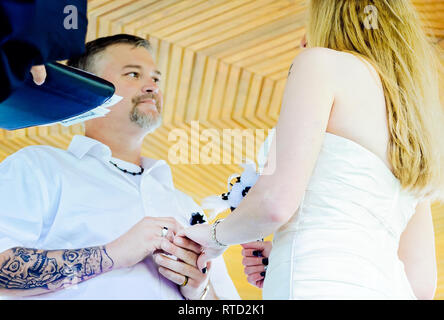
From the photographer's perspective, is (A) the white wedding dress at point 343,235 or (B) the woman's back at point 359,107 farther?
(B) the woman's back at point 359,107

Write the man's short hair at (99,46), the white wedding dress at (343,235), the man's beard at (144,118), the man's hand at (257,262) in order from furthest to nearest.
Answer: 1. the man's short hair at (99,46)
2. the man's beard at (144,118)
3. the man's hand at (257,262)
4. the white wedding dress at (343,235)

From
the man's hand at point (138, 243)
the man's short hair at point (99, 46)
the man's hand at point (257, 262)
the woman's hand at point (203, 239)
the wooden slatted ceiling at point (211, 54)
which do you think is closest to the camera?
the woman's hand at point (203, 239)

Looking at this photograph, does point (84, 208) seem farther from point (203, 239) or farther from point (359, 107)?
point (359, 107)

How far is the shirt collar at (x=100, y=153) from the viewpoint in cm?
272

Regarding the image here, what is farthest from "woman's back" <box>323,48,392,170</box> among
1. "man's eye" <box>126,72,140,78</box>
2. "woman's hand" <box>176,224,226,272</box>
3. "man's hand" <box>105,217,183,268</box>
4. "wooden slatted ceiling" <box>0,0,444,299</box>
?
"wooden slatted ceiling" <box>0,0,444,299</box>

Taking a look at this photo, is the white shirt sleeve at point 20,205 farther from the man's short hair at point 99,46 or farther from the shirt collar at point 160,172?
the man's short hair at point 99,46

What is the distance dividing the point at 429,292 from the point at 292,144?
768 millimetres

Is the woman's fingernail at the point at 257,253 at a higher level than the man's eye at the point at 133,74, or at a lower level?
lower

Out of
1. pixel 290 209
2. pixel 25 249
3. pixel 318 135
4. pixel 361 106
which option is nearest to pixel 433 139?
pixel 361 106

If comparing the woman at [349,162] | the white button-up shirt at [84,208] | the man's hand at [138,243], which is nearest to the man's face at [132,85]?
the white button-up shirt at [84,208]

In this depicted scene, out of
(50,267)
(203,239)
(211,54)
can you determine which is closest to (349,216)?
(203,239)

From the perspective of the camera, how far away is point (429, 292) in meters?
1.93

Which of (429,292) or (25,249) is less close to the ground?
(429,292)
